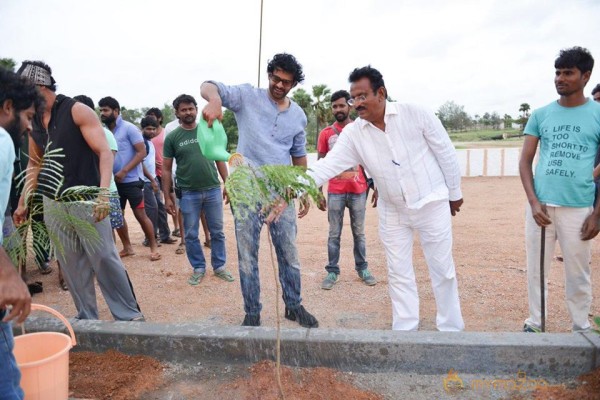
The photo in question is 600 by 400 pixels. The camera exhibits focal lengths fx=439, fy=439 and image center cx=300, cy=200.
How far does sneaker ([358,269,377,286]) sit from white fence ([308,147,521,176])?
14961 millimetres

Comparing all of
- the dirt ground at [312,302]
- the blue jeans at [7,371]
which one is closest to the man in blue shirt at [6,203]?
the blue jeans at [7,371]

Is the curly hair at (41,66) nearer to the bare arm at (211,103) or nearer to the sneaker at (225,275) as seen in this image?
the bare arm at (211,103)

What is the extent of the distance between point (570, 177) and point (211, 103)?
8.16 feet

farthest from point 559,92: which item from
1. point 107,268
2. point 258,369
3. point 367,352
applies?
point 107,268

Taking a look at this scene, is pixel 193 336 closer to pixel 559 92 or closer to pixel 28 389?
pixel 28 389

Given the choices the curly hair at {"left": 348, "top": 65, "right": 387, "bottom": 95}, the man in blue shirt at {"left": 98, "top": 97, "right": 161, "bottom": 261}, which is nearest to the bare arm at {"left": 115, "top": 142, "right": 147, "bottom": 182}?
the man in blue shirt at {"left": 98, "top": 97, "right": 161, "bottom": 261}

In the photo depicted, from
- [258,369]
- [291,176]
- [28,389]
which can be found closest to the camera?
[28,389]

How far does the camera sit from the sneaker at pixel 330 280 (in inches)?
183

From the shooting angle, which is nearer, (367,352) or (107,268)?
(367,352)

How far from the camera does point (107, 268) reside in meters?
3.36

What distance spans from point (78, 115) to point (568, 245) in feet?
11.9

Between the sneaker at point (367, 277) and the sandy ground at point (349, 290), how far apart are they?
6cm

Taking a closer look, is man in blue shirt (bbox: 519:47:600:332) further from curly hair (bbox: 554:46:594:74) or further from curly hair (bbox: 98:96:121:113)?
curly hair (bbox: 98:96:121:113)

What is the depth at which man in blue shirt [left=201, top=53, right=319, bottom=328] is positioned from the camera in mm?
3288
